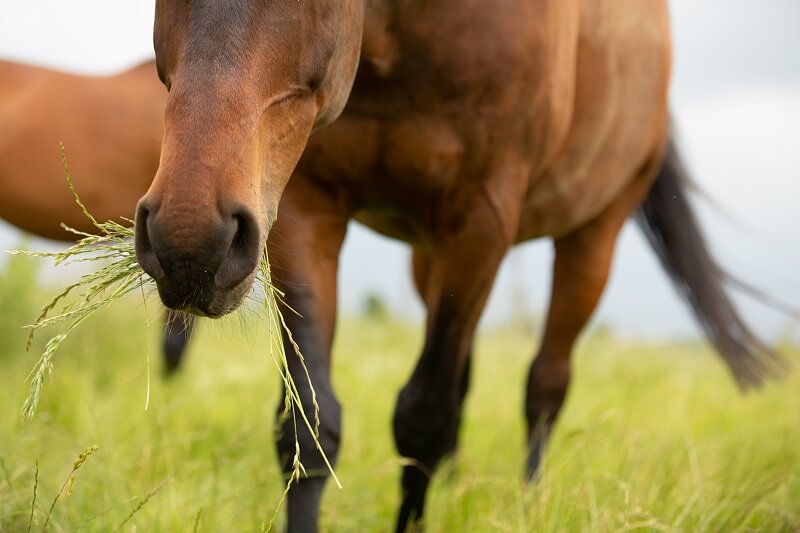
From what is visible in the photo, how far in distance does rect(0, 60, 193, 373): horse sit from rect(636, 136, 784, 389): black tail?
2.54m

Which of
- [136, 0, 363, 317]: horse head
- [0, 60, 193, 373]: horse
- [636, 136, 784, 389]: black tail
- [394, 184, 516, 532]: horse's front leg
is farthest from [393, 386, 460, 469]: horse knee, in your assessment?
[0, 60, 193, 373]: horse

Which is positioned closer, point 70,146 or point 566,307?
point 566,307

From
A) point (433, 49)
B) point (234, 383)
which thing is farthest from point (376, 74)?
point (234, 383)

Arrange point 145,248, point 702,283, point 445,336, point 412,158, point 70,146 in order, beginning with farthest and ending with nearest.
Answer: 1. point 70,146
2. point 702,283
3. point 445,336
4. point 412,158
5. point 145,248

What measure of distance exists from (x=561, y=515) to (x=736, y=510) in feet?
1.93

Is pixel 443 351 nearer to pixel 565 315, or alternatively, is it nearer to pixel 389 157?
pixel 389 157

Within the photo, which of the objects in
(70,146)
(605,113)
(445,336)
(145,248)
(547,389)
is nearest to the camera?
(145,248)

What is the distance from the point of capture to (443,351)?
2494mm

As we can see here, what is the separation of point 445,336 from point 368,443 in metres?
1.37

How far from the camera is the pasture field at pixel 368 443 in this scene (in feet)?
7.21

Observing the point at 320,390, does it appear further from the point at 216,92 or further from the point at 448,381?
the point at 216,92

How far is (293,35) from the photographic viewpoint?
1547 millimetres

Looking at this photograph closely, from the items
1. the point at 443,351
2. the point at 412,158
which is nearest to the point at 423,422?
the point at 443,351

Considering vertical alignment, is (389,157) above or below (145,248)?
below
